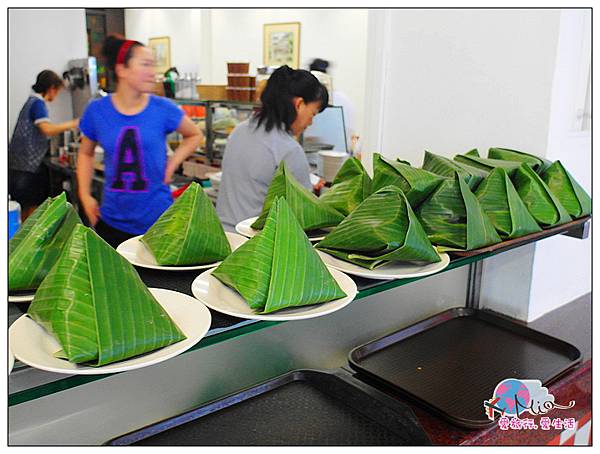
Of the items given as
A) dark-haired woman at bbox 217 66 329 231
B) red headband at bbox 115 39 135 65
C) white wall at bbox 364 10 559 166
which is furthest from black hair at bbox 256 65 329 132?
red headband at bbox 115 39 135 65

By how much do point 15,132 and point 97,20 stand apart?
509 centimetres

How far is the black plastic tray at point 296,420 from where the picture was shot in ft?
2.71

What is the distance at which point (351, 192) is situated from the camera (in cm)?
115

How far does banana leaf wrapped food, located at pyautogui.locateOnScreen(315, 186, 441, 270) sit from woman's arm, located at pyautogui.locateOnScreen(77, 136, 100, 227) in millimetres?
1217

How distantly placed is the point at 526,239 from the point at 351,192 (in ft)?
1.15

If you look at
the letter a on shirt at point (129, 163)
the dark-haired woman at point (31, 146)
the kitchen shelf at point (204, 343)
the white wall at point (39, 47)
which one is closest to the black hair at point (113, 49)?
the letter a on shirt at point (129, 163)

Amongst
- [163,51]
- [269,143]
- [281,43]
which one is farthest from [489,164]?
[163,51]

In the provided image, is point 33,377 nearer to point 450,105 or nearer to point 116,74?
point 450,105

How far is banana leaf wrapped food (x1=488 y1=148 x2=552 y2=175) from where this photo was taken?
1.31 m

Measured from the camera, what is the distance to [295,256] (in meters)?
0.76

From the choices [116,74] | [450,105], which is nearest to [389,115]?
[450,105]

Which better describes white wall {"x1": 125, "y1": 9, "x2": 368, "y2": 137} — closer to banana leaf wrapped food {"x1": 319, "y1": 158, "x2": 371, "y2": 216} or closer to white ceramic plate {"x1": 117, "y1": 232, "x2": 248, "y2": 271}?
banana leaf wrapped food {"x1": 319, "y1": 158, "x2": 371, "y2": 216}

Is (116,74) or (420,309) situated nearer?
(420,309)

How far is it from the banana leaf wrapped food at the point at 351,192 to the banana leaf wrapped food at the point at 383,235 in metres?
0.18
